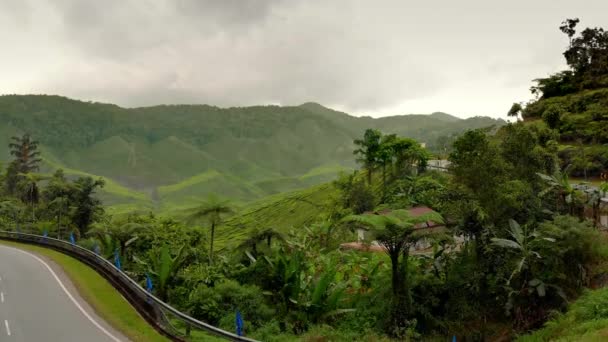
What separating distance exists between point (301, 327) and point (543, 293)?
31.6ft

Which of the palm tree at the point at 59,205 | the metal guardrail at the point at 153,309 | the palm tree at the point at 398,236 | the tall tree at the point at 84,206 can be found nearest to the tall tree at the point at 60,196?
the palm tree at the point at 59,205

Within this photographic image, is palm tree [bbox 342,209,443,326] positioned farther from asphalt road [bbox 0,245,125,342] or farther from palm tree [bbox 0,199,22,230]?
palm tree [bbox 0,199,22,230]

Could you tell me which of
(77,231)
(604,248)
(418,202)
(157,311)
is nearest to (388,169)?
(418,202)

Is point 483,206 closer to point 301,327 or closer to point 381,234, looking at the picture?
point 381,234

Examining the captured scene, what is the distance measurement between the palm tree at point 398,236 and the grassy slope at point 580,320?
16.3ft

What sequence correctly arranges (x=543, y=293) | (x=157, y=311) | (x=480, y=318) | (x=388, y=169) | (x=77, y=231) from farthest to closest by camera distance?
(x=388, y=169) < (x=77, y=231) < (x=480, y=318) < (x=543, y=293) < (x=157, y=311)

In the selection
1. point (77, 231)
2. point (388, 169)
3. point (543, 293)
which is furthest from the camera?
point (388, 169)

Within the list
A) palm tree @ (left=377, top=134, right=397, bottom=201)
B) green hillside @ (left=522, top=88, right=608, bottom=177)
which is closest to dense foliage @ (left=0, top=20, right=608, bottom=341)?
green hillside @ (left=522, top=88, right=608, bottom=177)

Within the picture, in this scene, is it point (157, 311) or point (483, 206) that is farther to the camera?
point (483, 206)

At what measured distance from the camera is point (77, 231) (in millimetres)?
45812

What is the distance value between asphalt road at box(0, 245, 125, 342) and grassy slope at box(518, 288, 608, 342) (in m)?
14.5

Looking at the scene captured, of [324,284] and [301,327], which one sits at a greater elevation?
[324,284]

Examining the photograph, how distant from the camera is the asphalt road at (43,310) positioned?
1645 cm

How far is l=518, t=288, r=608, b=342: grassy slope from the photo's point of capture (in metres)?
15.1
